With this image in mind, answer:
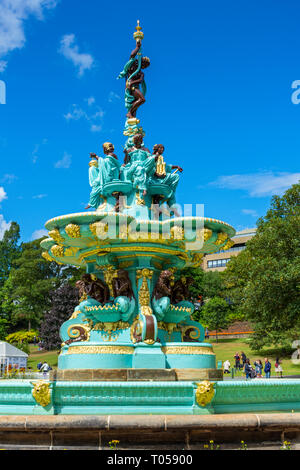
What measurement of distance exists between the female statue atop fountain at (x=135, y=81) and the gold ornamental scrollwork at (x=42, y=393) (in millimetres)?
8996

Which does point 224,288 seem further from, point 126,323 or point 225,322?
point 126,323

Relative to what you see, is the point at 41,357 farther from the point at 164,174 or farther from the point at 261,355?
the point at 164,174

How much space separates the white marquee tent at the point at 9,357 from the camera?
27.6 meters

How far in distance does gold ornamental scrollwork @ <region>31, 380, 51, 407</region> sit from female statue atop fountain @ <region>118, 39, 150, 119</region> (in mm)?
8996

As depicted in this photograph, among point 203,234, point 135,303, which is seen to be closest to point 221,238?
point 203,234

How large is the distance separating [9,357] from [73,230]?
67.7 feet

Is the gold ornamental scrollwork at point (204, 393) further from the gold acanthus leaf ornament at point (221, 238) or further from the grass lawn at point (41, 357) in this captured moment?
the grass lawn at point (41, 357)

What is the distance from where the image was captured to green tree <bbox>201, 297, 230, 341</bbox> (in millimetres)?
56781

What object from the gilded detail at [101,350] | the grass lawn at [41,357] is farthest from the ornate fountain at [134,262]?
the grass lawn at [41,357]

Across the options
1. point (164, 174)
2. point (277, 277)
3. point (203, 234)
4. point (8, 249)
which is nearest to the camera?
point (203, 234)

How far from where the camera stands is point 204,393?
24.7 ft

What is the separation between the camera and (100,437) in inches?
259

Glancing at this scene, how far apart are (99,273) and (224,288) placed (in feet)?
176

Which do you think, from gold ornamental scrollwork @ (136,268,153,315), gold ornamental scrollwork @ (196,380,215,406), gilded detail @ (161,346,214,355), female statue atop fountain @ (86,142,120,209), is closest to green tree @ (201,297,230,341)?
female statue atop fountain @ (86,142,120,209)
